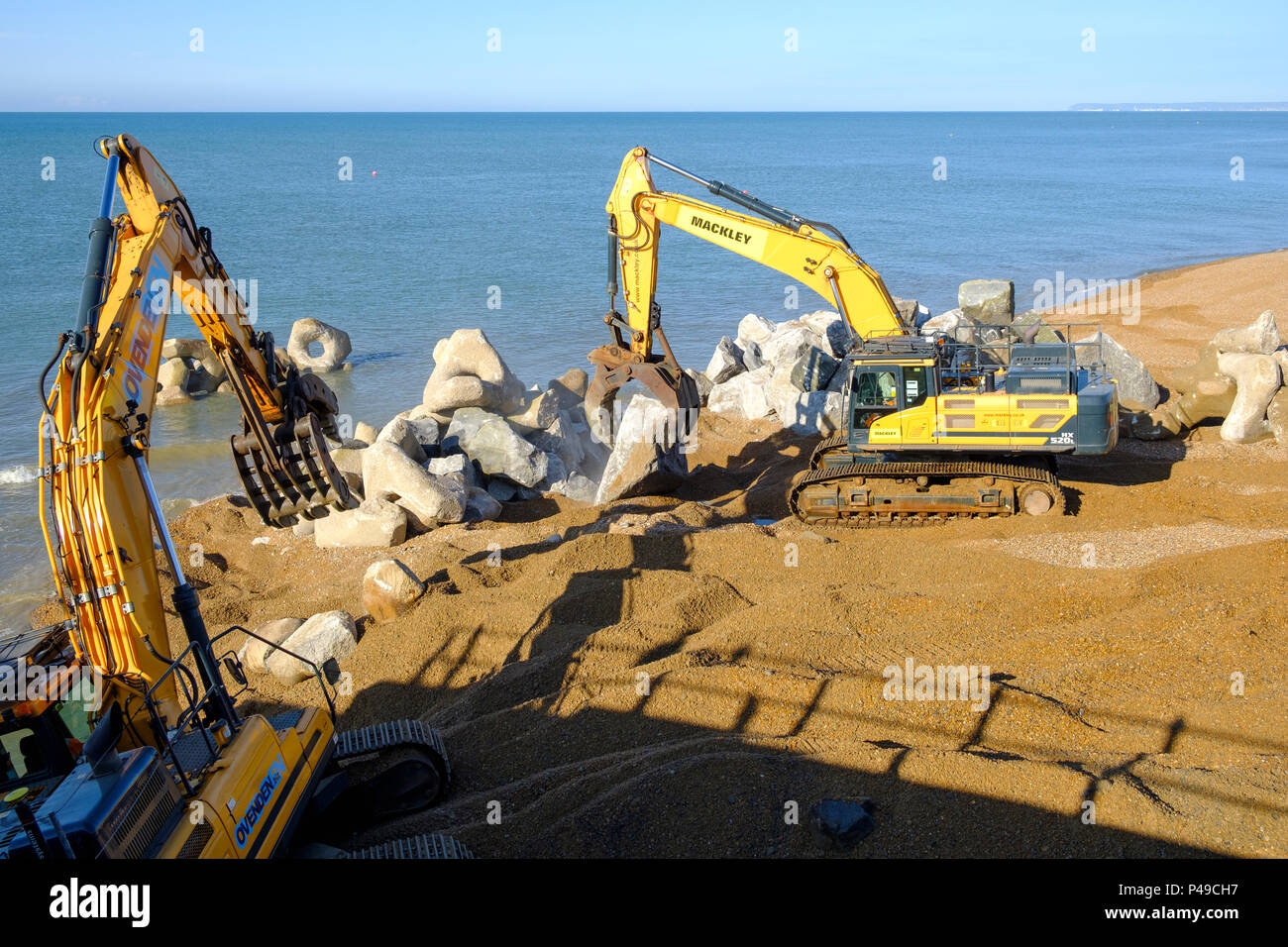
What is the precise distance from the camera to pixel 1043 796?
19.7ft

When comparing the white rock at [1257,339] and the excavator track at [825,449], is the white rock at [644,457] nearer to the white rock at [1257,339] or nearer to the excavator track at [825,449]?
the excavator track at [825,449]

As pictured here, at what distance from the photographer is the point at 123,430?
6605mm

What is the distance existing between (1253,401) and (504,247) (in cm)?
3432

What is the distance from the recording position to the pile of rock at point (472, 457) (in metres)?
14.2

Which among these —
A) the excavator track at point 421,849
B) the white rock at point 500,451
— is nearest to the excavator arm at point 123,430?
the excavator track at point 421,849

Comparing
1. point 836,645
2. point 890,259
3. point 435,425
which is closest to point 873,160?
point 890,259

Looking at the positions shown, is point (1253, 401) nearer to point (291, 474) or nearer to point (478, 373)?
point (478, 373)

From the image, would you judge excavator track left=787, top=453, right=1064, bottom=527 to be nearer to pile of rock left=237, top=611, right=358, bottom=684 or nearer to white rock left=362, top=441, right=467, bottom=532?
white rock left=362, top=441, right=467, bottom=532

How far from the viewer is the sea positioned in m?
23.9

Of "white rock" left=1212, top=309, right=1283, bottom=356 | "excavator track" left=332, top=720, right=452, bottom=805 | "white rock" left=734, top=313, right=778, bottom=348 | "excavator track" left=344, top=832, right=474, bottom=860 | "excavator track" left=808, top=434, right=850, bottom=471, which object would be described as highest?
"white rock" left=734, top=313, right=778, bottom=348

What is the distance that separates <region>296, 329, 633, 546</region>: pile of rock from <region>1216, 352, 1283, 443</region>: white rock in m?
8.78

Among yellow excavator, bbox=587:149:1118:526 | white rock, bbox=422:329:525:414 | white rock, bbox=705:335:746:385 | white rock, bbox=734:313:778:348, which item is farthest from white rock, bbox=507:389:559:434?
white rock, bbox=734:313:778:348

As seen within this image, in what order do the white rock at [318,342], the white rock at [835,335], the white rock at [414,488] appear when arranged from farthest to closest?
the white rock at [318,342], the white rock at [835,335], the white rock at [414,488]

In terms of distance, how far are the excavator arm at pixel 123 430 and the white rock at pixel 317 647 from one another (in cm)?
267
